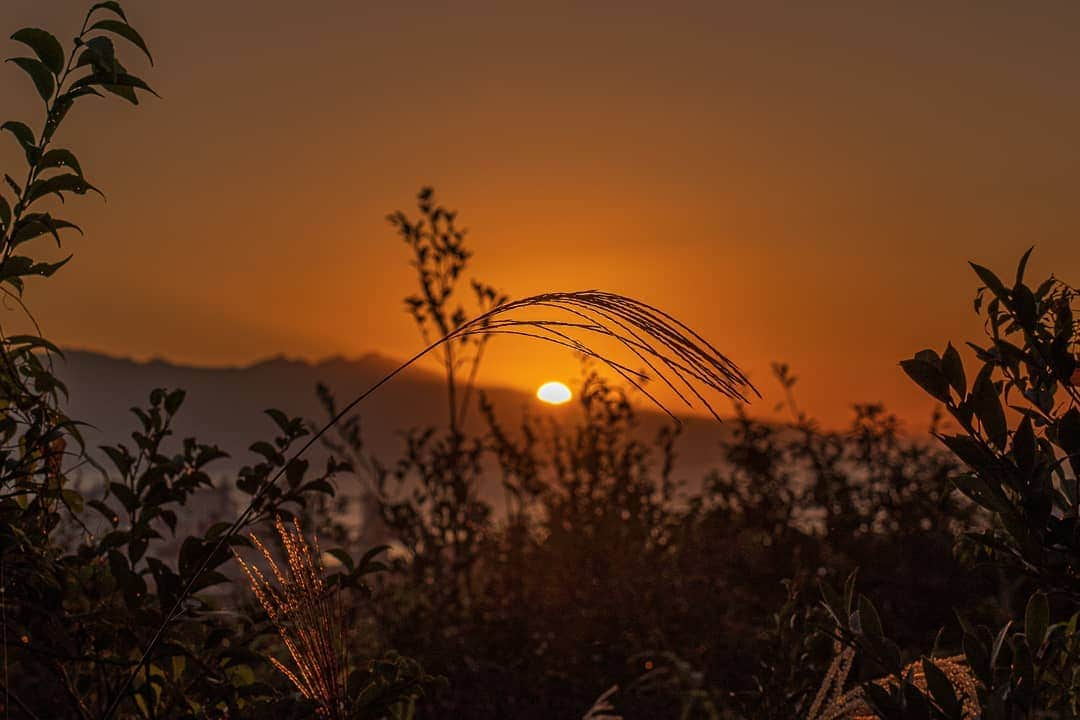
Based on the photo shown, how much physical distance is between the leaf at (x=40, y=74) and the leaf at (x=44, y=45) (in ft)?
0.05

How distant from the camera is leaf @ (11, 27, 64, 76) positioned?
227 cm

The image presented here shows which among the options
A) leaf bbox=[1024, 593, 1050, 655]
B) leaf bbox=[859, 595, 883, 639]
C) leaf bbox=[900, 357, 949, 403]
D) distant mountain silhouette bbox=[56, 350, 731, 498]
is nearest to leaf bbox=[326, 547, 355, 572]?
leaf bbox=[859, 595, 883, 639]

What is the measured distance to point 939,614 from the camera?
5.96m

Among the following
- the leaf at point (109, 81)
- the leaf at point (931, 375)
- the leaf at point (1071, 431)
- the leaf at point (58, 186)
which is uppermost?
the leaf at point (109, 81)

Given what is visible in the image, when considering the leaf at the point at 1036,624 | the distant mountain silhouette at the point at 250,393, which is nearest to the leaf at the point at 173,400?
the leaf at the point at 1036,624

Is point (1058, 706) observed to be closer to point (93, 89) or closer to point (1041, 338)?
point (1041, 338)

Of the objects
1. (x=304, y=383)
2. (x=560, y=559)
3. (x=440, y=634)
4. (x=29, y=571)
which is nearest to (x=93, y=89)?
(x=29, y=571)

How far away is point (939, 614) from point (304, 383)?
3164 inches

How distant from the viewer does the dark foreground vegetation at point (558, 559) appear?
2023 millimetres

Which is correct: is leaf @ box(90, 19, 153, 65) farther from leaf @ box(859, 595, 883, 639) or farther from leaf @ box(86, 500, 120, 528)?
leaf @ box(859, 595, 883, 639)

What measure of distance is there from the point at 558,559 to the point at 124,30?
5184 mm

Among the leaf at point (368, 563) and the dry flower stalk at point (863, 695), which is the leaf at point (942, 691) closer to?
the dry flower stalk at point (863, 695)

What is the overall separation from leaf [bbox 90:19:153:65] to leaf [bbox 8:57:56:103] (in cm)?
13

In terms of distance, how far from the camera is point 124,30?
232 cm
